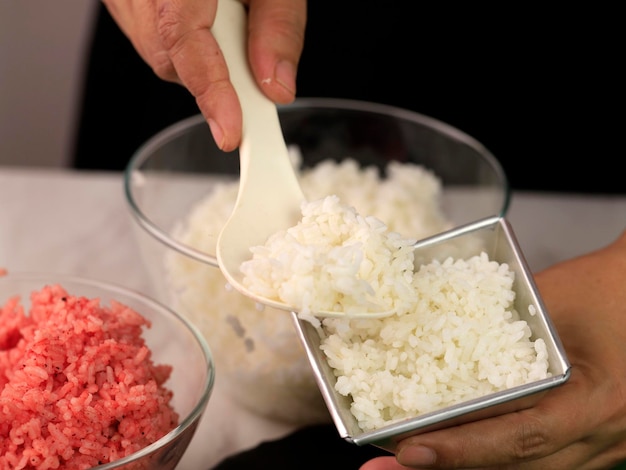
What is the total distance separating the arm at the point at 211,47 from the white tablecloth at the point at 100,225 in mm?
451

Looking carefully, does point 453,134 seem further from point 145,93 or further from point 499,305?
point 145,93

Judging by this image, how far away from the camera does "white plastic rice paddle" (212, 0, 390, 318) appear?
83 centimetres

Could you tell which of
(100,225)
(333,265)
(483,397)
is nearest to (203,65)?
(333,265)

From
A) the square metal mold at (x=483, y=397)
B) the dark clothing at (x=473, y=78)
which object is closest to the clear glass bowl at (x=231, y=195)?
the square metal mold at (x=483, y=397)

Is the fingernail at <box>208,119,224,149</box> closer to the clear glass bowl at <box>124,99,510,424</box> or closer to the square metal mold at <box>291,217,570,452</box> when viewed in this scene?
the clear glass bowl at <box>124,99,510,424</box>

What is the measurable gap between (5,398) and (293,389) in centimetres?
38

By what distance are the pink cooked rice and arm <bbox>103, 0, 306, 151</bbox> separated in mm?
246

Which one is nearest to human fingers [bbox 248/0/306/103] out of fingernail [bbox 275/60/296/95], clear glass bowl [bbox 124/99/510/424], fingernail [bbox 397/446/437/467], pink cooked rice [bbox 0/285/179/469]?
fingernail [bbox 275/60/296/95]

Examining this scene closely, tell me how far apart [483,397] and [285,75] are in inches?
18.7

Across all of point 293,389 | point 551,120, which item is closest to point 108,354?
point 293,389

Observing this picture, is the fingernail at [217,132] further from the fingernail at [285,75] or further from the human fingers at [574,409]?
→ the human fingers at [574,409]

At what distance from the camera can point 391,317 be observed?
2.57ft

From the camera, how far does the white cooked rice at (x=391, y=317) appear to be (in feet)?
2.39

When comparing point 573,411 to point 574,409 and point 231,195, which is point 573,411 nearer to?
point 574,409
